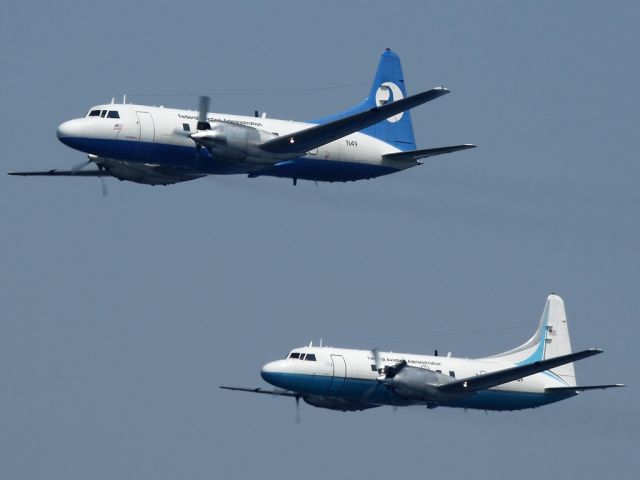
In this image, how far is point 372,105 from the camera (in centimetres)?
5591

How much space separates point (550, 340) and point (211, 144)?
23607 millimetres

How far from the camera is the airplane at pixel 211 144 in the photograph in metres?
46.9

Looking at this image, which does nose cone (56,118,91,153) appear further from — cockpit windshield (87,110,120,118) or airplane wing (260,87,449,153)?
airplane wing (260,87,449,153)

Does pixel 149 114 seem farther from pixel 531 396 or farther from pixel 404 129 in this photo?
pixel 531 396

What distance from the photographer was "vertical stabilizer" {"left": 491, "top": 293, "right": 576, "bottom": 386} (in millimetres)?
63062

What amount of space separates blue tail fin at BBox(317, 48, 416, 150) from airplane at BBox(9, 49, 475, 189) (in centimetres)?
291

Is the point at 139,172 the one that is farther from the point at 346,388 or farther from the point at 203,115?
the point at 346,388

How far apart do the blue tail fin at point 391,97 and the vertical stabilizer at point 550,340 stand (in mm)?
12278

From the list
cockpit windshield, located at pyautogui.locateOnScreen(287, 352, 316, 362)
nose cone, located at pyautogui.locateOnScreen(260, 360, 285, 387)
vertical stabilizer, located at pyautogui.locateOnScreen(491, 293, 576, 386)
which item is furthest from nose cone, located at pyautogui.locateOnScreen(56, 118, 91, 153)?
vertical stabilizer, located at pyautogui.locateOnScreen(491, 293, 576, 386)

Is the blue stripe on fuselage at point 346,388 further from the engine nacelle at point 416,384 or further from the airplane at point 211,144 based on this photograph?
the airplane at point 211,144

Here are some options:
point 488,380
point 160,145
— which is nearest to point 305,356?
point 488,380

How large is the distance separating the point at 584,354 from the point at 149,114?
50.7ft

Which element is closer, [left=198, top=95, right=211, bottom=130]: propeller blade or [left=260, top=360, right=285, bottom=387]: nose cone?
[left=198, top=95, right=211, bottom=130]: propeller blade

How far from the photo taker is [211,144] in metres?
46.6
